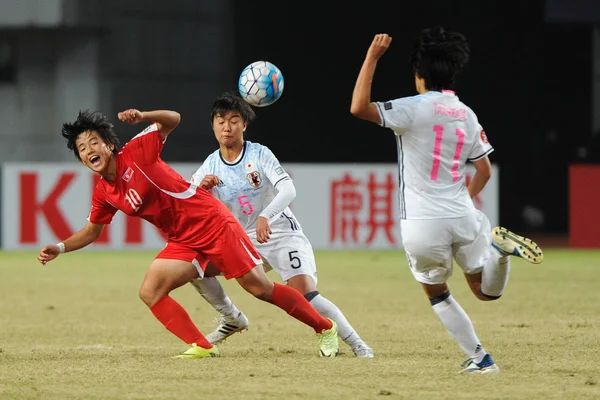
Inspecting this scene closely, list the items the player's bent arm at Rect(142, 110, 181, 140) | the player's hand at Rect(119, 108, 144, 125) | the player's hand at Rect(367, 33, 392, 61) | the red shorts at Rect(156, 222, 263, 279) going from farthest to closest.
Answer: the red shorts at Rect(156, 222, 263, 279) → the player's bent arm at Rect(142, 110, 181, 140) → the player's hand at Rect(119, 108, 144, 125) → the player's hand at Rect(367, 33, 392, 61)

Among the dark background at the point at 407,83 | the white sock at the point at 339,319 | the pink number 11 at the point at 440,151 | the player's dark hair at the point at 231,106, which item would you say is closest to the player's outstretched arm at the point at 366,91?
the pink number 11 at the point at 440,151

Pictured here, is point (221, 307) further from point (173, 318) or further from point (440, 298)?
point (440, 298)

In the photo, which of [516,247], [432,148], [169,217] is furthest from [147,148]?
[516,247]

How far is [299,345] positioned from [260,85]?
66.1 inches

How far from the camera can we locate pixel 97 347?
738 centimetres

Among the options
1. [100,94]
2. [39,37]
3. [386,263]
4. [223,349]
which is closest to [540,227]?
[386,263]

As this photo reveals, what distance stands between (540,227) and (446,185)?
15.8 m

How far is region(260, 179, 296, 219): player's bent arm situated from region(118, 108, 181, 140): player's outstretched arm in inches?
28.4

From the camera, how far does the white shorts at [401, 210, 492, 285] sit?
566 centimetres

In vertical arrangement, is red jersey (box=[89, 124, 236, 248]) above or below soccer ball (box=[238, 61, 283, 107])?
below

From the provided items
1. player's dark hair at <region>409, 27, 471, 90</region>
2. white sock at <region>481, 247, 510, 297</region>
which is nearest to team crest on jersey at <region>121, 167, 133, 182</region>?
player's dark hair at <region>409, 27, 471, 90</region>

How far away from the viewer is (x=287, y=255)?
7031 mm

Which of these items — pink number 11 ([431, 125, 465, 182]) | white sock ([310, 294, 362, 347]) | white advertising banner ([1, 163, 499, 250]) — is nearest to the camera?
pink number 11 ([431, 125, 465, 182])

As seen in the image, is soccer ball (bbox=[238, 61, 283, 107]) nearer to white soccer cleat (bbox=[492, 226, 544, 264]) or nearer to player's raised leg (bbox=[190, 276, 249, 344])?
player's raised leg (bbox=[190, 276, 249, 344])
